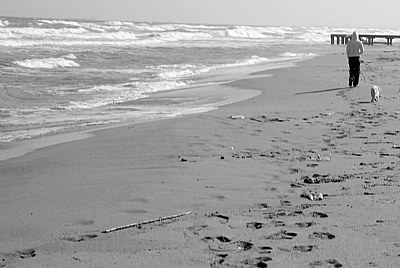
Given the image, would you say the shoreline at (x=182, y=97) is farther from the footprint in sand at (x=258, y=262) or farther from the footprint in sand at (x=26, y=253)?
the footprint in sand at (x=258, y=262)

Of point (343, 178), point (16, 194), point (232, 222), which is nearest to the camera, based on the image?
point (232, 222)

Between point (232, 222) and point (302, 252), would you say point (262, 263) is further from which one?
point (232, 222)

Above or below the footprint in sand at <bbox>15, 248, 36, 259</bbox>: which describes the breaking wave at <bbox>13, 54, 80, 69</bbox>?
above

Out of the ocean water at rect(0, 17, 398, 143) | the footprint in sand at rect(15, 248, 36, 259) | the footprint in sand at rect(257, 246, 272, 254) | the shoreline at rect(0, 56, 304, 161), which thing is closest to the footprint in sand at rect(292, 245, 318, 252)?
the footprint in sand at rect(257, 246, 272, 254)

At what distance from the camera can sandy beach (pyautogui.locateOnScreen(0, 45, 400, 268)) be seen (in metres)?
3.67

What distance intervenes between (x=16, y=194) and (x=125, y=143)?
217 cm

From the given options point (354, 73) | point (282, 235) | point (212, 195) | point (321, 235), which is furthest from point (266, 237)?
point (354, 73)

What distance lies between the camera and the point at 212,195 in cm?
493

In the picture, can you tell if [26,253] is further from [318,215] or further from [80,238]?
[318,215]

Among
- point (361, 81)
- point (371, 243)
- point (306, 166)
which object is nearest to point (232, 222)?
point (371, 243)

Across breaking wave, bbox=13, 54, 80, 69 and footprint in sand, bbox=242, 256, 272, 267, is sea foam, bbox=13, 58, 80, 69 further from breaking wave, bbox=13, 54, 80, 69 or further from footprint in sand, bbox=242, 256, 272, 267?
footprint in sand, bbox=242, 256, 272, 267

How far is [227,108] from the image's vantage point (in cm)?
1089

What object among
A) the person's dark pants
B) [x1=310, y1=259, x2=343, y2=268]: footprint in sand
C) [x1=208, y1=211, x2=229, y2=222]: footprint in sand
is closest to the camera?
[x1=310, y1=259, x2=343, y2=268]: footprint in sand

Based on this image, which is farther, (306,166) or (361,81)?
(361,81)
